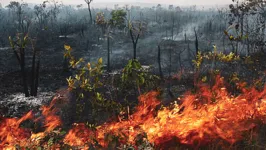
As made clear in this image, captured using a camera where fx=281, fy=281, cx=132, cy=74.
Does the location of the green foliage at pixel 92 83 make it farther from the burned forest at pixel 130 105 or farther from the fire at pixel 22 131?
the fire at pixel 22 131

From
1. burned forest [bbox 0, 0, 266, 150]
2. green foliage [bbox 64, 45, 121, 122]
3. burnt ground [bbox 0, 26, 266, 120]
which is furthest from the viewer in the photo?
burnt ground [bbox 0, 26, 266, 120]

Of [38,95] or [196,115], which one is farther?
[38,95]

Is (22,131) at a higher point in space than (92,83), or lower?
lower

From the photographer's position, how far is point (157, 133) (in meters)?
6.91

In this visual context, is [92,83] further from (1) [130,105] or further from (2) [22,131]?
(2) [22,131]

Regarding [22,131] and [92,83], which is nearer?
[22,131]

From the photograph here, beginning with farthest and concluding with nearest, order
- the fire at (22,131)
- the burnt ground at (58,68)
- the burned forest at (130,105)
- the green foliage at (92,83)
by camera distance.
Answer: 1. the burnt ground at (58,68)
2. the green foliage at (92,83)
3. the burned forest at (130,105)
4. the fire at (22,131)

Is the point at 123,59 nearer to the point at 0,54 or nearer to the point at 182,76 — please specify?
the point at 182,76

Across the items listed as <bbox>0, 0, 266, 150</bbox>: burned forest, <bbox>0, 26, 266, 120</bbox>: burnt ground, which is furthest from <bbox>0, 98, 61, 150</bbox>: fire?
<bbox>0, 26, 266, 120</bbox>: burnt ground

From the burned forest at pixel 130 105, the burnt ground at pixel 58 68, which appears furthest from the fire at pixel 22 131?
the burnt ground at pixel 58 68

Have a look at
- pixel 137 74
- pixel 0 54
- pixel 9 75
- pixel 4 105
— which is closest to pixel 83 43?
pixel 0 54

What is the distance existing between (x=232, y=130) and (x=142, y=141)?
100 inches

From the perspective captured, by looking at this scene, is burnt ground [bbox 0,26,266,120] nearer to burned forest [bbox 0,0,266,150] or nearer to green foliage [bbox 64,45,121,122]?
burned forest [bbox 0,0,266,150]

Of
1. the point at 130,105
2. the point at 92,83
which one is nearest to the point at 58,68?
the point at 92,83
